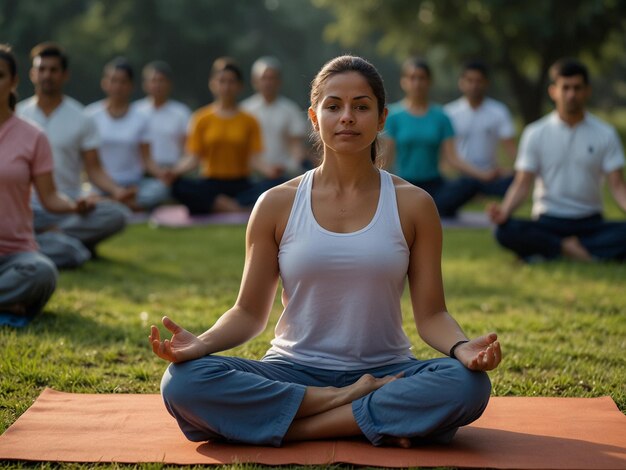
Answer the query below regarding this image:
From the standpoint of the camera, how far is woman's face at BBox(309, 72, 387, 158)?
3.81 metres

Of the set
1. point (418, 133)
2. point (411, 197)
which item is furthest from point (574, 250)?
point (411, 197)

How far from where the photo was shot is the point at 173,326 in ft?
11.9

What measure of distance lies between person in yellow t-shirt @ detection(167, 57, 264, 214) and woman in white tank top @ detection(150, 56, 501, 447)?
7.47 m

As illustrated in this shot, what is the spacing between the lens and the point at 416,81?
34.3 feet

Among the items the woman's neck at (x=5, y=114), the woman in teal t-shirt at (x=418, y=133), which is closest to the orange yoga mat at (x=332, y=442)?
the woman's neck at (x=5, y=114)

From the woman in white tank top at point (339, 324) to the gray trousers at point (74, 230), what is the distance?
13.7 ft

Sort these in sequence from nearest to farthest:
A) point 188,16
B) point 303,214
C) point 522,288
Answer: point 303,214, point 522,288, point 188,16

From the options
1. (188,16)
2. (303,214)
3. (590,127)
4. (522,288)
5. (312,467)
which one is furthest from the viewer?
(188,16)

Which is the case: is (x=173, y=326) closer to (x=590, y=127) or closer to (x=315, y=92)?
(x=315, y=92)

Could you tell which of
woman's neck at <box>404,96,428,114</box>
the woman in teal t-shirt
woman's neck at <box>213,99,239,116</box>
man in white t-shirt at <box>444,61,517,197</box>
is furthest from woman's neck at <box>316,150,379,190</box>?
man in white t-shirt at <box>444,61,517,197</box>

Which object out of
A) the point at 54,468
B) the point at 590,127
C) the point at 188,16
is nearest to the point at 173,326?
the point at 54,468

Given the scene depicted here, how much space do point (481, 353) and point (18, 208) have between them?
11.0ft

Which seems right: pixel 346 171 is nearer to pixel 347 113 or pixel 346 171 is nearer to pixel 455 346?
A: pixel 347 113

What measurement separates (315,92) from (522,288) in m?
3.95
